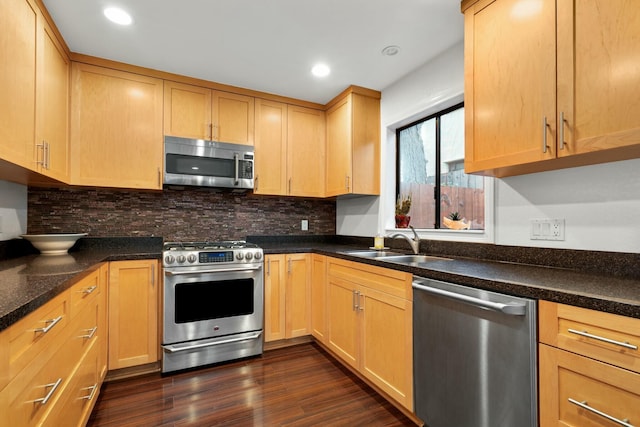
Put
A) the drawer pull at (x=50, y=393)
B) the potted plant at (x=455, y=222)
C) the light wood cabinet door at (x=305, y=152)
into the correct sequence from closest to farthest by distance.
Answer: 1. the drawer pull at (x=50, y=393)
2. the potted plant at (x=455, y=222)
3. the light wood cabinet door at (x=305, y=152)

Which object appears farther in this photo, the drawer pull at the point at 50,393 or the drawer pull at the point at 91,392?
the drawer pull at the point at 91,392

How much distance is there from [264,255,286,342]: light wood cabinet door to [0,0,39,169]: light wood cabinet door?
1700 mm

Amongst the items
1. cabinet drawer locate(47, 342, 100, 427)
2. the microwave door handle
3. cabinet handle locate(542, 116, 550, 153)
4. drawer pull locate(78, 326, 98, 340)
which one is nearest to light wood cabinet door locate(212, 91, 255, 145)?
the microwave door handle

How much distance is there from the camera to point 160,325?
7.70 ft

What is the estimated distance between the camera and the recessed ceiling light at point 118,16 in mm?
1871

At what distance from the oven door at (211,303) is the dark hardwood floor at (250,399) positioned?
298 millimetres

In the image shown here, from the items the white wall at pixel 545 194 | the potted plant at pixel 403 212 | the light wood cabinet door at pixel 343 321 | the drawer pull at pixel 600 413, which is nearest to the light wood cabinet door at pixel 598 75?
the white wall at pixel 545 194

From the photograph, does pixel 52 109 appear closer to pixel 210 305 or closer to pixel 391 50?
pixel 210 305

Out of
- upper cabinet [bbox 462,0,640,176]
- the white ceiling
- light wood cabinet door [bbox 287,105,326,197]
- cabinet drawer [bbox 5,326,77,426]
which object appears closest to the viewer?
cabinet drawer [bbox 5,326,77,426]

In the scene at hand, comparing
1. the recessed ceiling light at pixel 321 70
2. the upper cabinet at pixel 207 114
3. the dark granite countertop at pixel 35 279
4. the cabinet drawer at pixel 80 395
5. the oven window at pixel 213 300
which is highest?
the recessed ceiling light at pixel 321 70

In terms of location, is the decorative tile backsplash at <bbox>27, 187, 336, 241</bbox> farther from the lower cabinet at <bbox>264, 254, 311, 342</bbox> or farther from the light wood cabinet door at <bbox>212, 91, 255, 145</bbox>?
the lower cabinet at <bbox>264, 254, 311, 342</bbox>

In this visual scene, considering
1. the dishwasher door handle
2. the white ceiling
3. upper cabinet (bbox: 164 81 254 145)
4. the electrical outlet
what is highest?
the white ceiling

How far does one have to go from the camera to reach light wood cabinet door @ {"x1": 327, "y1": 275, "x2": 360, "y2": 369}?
7.25 ft

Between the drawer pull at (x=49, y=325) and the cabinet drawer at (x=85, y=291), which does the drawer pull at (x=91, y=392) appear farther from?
the drawer pull at (x=49, y=325)
